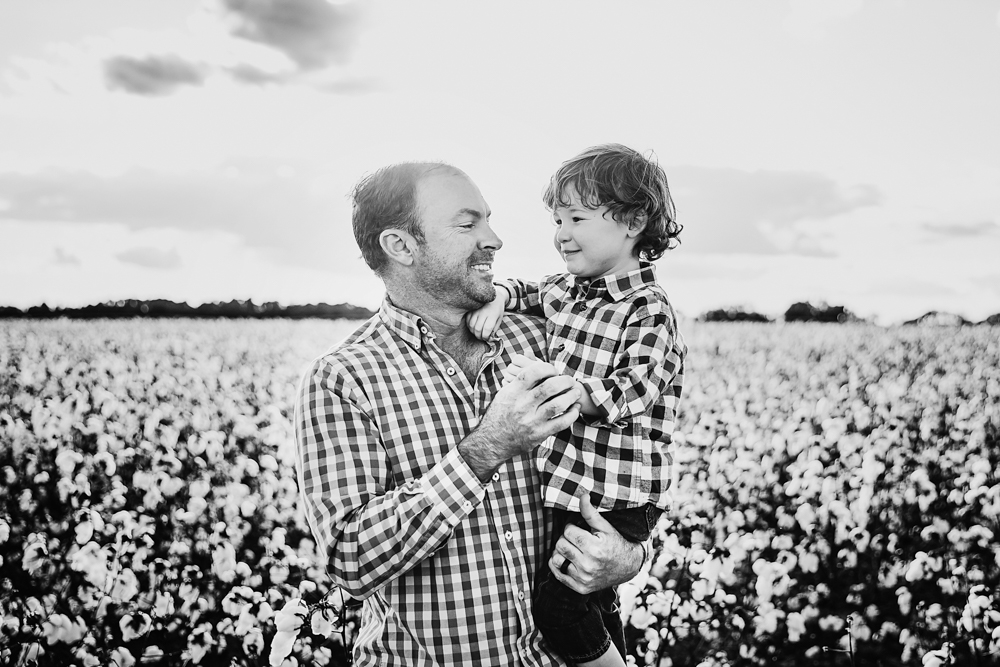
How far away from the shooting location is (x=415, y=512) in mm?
2117

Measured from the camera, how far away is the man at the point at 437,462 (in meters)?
2.14

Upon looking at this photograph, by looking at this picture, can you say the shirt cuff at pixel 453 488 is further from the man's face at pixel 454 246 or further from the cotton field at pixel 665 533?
the cotton field at pixel 665 533

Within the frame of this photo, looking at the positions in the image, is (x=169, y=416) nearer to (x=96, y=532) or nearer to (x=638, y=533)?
(x=96, y=532)

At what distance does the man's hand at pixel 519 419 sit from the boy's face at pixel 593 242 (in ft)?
2.50

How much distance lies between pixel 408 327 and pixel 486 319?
0.27 meters

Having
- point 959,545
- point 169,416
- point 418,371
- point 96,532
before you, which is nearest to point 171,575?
point 96,532

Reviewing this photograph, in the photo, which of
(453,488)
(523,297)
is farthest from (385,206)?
(453,488)

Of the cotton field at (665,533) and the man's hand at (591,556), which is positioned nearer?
the man's hand at (591,556)

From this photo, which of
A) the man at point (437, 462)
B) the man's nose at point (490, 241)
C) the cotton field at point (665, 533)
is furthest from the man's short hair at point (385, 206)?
the cotton field at point (665, 533)

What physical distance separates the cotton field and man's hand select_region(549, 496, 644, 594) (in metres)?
1.43

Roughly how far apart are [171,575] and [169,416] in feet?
12.2

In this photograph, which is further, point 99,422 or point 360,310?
point 360,310

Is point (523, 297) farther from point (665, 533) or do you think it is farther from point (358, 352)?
point (665, 533)

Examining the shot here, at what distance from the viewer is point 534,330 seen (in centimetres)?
298
